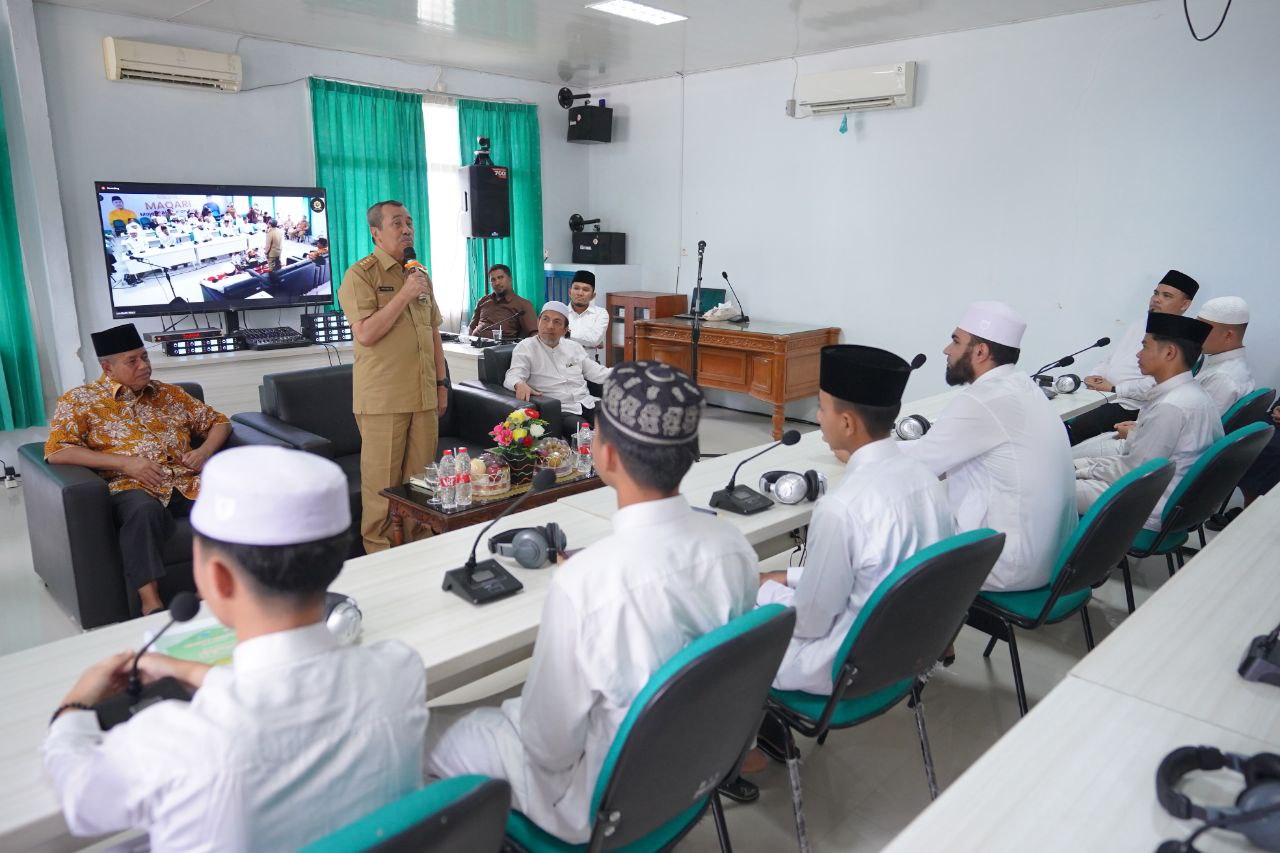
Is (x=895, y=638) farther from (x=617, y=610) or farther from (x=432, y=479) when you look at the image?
(x=432, y=479)

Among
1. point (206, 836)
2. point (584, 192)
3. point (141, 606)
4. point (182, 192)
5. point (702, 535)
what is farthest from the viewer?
point (584, 192)

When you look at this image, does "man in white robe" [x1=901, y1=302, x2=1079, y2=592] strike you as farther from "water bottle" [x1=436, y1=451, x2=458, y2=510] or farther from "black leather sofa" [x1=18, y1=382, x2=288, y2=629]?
"black leather sofa" [x1=18, y1=382, x2=288, y2=629]

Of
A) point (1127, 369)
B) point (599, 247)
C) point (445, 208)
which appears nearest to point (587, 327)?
point (599, 247)

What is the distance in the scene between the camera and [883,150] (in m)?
5.83

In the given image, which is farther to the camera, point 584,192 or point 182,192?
point 584,192

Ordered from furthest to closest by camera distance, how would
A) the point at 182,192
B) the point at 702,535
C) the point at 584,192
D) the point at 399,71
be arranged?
the point at 584,192
the point at 399,71
the point at 182,192
the point at 702,535

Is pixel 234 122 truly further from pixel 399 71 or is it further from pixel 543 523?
pixel 543 523

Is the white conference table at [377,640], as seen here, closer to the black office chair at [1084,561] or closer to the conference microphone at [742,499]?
the conference microphone at [742,499]

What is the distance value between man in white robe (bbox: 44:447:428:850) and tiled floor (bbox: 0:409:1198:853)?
1.25 metres

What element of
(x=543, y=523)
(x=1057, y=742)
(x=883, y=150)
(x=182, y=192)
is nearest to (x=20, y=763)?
(x=543, y=523)

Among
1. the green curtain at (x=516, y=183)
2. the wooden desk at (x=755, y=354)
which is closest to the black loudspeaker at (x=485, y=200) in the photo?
the green curtain at (x=516, y=183)

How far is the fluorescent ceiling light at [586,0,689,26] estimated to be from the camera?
478cm

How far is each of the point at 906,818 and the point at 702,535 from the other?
4.13 ft

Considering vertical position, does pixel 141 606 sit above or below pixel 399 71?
below
